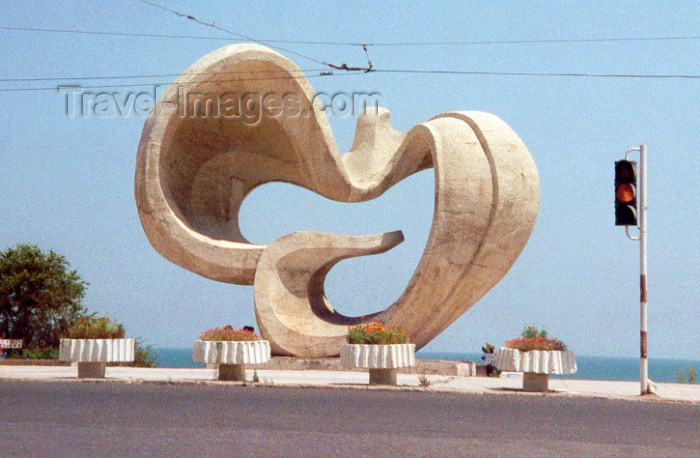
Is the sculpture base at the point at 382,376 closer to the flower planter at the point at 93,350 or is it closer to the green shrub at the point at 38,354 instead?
the flower planter at the point at 93,350

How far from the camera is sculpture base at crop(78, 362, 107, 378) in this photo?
1505cm

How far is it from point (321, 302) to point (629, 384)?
7.01 m

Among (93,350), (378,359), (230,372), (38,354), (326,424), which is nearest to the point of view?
(326,424)

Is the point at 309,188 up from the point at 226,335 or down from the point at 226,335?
up

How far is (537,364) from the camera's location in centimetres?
1352

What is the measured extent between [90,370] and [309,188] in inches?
305

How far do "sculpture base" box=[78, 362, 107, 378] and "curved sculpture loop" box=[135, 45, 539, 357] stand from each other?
15.3 ft

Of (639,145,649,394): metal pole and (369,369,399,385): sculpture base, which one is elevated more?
(639,145,649,394): metal pole

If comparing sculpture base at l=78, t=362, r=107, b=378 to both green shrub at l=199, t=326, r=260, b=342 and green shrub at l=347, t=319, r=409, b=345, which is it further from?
green shrub at l=347, t=319, r=409, b=345

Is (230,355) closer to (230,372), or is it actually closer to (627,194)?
(230,372)

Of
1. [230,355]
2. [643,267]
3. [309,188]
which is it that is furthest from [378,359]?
[309,188]

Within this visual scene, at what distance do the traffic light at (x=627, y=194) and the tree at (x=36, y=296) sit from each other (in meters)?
16.0

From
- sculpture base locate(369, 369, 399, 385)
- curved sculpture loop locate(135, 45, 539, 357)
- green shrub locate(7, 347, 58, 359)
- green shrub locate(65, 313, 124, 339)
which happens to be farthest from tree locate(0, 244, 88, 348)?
sculpture base locate(369, 369, 399, 385)

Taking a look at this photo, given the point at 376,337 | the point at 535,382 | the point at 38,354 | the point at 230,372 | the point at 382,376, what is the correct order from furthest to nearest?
1. the point at 38,354
2. the point at 230,372
3. the point at 376,337
4. the point at 382,376
5. the point at 535,382
